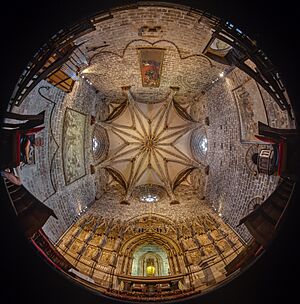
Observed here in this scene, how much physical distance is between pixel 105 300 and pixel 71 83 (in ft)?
28.7

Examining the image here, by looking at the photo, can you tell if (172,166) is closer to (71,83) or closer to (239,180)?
(239,180)

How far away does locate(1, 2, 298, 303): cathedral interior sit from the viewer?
847 cm

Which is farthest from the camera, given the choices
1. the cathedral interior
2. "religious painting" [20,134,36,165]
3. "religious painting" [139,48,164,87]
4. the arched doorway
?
the arched doorway

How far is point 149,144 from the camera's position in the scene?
21438mm

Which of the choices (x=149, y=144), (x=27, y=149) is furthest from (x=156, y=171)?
(x=27, y=149)

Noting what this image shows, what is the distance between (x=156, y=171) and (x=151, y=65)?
341 inches

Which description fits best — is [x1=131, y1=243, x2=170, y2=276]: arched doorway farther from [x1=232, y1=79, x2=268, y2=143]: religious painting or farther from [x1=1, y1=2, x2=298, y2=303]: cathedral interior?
[x1=232, y1=79, x2=268, y2=143]: religious painting

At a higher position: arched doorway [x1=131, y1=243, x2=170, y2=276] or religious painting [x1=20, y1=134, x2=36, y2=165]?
religious painting [x1=20, y1=134, x2=36, y2=165]

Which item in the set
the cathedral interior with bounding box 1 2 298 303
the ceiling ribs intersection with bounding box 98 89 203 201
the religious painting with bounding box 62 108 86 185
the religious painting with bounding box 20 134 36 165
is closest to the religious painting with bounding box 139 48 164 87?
the cathedral interior with bounding box 1 2 298 303

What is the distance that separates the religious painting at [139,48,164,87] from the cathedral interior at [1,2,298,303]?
0.05 meters

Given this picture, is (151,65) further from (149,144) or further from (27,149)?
(149,144)

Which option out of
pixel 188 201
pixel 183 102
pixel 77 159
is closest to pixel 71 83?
pixel 77 159

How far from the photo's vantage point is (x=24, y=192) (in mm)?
9367

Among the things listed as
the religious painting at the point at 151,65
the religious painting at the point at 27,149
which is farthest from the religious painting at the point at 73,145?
the religious painting at the point at 151,65
